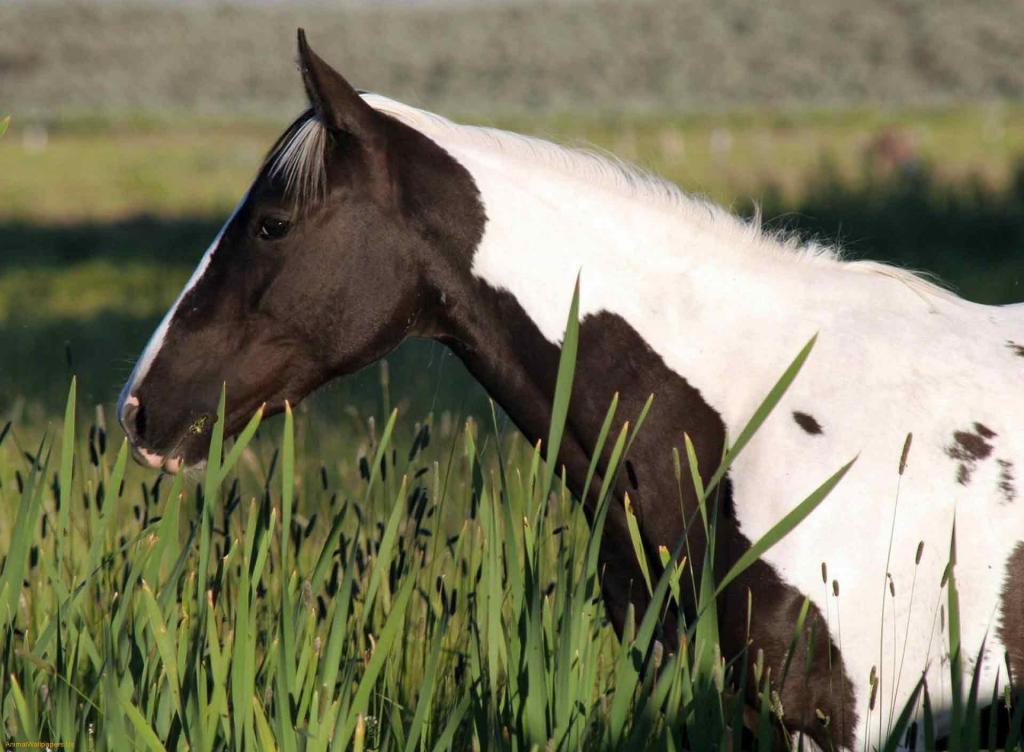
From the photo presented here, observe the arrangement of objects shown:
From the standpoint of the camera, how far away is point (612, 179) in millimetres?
3100

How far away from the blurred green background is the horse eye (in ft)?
2.37

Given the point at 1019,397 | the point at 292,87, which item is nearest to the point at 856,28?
the point at 292,87

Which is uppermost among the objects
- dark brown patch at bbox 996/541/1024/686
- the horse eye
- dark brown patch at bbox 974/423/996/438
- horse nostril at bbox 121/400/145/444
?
the horse eye

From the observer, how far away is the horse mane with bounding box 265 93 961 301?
3.00 meters

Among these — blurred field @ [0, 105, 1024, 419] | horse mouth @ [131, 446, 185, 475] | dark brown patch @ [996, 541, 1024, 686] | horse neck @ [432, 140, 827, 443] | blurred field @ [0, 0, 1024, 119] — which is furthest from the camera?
blurred field @ [0, 0, 1024, 119]

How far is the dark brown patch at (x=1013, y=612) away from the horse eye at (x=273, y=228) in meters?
1.72

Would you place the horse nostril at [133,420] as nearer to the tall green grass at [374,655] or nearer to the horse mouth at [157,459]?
the horse mouth at [157,459]

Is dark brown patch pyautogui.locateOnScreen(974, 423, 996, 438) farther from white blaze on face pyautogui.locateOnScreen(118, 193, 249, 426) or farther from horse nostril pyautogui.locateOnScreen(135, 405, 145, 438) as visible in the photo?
horse nostril pyautogui.locateOnScreen(135, 405, 145, 438)

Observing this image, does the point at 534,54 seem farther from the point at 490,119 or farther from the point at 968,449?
the point at 968,449

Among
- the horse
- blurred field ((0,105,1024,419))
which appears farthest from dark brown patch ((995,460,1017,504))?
blurred field ((0,105,1024,419))

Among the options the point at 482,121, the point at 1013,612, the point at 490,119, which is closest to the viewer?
the point at 1013,612

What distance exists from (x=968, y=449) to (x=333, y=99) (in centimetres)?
156

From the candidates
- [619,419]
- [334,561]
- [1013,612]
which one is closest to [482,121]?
[334,561]

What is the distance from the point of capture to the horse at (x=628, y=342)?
9.02 ft
